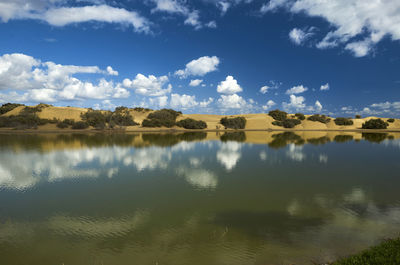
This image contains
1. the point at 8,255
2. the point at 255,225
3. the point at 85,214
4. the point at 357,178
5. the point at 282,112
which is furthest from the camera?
the point at 282,112

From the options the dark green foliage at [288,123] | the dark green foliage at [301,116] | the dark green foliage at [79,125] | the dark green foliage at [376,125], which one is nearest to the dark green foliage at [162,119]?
the dark green foliage at [79,125]

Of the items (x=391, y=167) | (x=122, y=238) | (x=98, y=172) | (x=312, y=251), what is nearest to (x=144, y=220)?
(x=122, y=238)

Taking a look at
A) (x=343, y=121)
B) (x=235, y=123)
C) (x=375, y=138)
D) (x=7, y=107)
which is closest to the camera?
(x=375, y=138)

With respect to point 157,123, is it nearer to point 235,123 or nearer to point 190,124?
point 190,124

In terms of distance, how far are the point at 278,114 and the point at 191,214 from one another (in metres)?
113

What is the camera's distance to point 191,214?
38.1 feet

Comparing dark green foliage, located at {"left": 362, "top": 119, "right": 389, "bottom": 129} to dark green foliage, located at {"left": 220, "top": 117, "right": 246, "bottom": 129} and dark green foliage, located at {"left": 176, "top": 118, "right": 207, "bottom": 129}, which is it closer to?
dark green foliage, located at {"left": 220, "top": 117, "right": 246, "bottom": 129}

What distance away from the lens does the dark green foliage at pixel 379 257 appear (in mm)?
6738

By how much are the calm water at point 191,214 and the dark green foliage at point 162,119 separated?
67656mm

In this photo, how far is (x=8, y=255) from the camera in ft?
27.4

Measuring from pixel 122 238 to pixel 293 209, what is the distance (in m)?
8.48

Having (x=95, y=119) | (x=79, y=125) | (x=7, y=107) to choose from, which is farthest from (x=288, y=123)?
(x=7, y=107)

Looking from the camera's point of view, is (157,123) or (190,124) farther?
(190,124)

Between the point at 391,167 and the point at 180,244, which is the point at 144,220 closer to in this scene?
the point at 180,244
